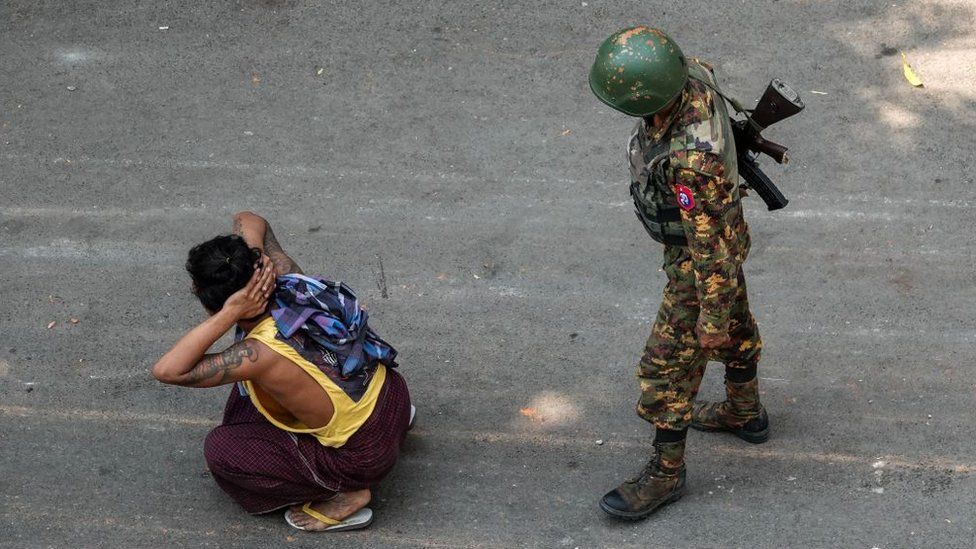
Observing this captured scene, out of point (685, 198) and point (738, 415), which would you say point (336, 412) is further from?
point (738, 415)

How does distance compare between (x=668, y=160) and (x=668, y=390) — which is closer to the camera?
(x=668, y=160)

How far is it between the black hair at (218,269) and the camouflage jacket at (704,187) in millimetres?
1372

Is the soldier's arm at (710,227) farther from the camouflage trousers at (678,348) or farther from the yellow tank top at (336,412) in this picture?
the yellow tank top at (336,412)

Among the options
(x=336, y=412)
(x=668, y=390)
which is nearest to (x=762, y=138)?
(x=668, y=390)

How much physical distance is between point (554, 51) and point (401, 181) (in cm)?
146

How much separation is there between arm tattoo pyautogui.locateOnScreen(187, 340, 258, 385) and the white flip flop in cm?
74

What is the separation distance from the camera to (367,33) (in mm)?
6922

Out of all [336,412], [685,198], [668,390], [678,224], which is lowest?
[336,412]

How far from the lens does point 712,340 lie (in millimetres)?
3676

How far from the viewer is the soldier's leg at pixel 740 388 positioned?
402 cm

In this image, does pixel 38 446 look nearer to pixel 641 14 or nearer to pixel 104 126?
pixel 104 126

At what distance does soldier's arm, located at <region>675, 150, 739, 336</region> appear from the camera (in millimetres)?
3477

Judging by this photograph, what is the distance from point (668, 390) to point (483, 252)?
1.69 metres

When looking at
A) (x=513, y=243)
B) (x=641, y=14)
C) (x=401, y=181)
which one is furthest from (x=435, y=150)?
(x=641, y=14)
